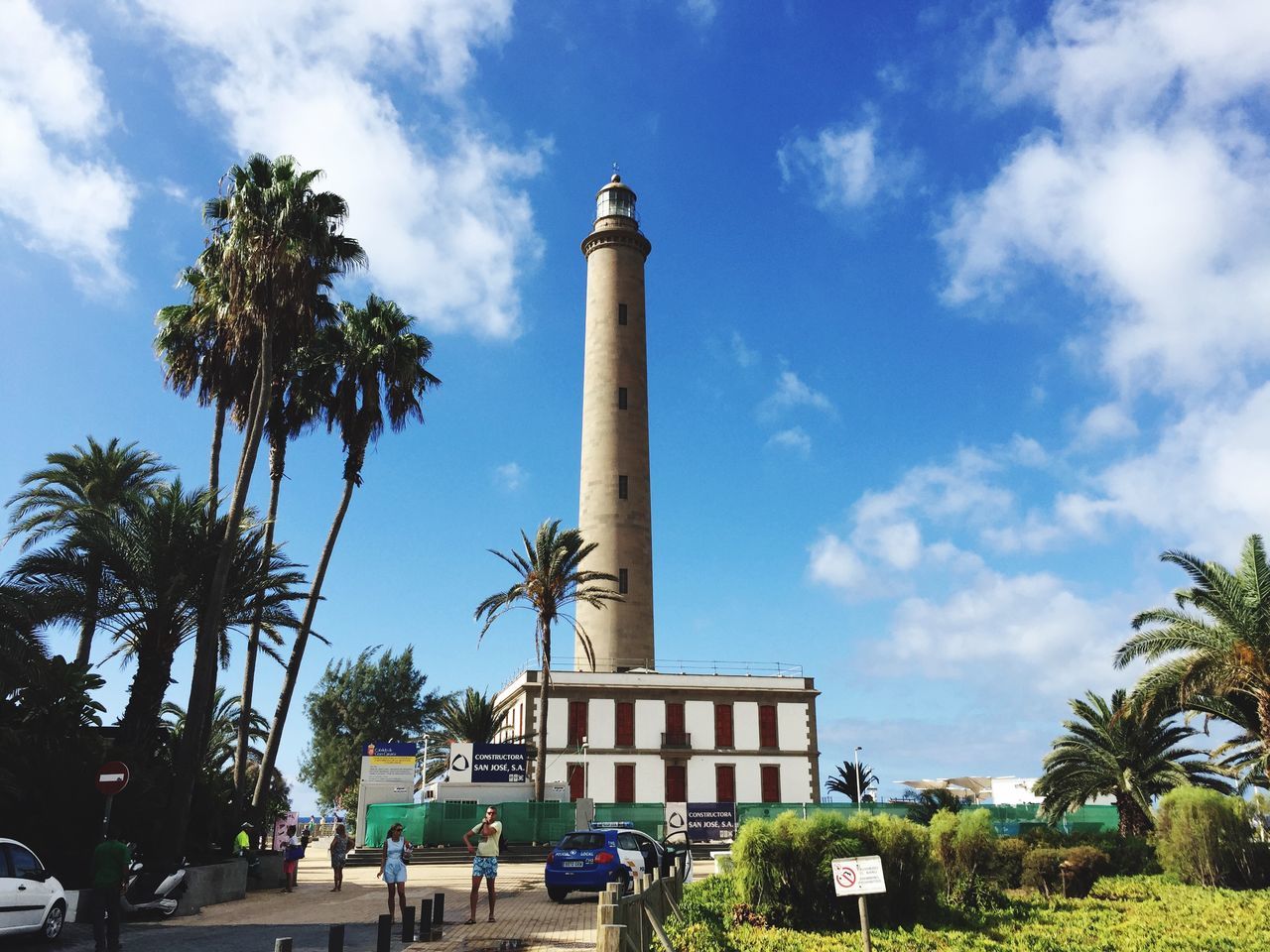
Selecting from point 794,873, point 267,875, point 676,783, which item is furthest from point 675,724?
point 794,873

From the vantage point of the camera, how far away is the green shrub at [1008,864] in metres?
18.4

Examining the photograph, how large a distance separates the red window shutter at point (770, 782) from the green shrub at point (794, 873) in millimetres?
34131

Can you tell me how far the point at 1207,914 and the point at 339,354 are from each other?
26.0 metres

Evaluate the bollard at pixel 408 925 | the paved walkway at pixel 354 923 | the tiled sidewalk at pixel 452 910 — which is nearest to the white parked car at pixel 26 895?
the paved walkway at pixel 354 923

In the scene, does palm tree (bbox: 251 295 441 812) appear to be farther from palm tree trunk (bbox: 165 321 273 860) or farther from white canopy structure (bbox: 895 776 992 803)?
white canopy structure (bbox: 895 776 992 803)

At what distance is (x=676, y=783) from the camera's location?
153 ft

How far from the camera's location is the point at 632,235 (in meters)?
56.2

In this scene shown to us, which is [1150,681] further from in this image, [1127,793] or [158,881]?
[158,881]

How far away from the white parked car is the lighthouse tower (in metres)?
35.2

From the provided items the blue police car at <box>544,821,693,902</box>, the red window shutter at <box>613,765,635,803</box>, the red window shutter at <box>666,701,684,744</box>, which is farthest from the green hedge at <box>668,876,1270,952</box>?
the red window shutter at <box>666,701,684,744</box>

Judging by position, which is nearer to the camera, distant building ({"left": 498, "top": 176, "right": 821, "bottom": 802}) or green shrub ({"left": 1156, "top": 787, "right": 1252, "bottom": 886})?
green shrub ({"left": 1156, "top": 787, "right": 1252, "bottom": 886})

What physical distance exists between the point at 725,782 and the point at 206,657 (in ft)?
104

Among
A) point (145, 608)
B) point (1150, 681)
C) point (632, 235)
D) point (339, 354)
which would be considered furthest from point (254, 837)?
point (632, 235)

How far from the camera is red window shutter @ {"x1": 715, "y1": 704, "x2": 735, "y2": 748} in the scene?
47.6 m
